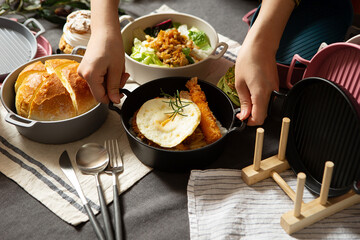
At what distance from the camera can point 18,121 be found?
104 centimetres

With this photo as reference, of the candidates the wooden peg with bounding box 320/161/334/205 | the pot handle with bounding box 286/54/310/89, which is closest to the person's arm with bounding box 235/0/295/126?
the pot handle with bounding box 286/54/310/89

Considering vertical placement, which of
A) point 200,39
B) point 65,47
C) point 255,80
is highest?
point 255,80

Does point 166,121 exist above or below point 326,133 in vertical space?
below

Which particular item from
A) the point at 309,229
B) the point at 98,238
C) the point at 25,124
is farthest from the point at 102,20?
the point at 309,229

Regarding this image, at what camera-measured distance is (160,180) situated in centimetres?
102

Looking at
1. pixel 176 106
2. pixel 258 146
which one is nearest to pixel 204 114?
pixel 176 106

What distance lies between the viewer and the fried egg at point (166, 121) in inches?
38.1

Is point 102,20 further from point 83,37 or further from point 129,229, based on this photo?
point 129,229

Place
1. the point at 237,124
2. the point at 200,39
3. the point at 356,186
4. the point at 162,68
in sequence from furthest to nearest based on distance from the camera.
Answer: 1. the point at 200,39
2. the point at 162,68
3. the point at 237,124
4. the point at 356,186

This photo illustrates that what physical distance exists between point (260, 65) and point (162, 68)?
35 centimetres

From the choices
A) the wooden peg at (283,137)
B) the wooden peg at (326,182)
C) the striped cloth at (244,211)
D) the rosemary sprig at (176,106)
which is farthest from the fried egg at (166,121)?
the wooden peg at (326,182)

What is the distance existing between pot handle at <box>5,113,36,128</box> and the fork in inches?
8.4

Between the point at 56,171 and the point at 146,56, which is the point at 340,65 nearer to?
the point at 146,56

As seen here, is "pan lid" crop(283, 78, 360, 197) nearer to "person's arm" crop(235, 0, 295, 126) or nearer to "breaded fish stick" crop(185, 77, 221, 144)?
"person's arm" crop(235, 0, 295, 126)
